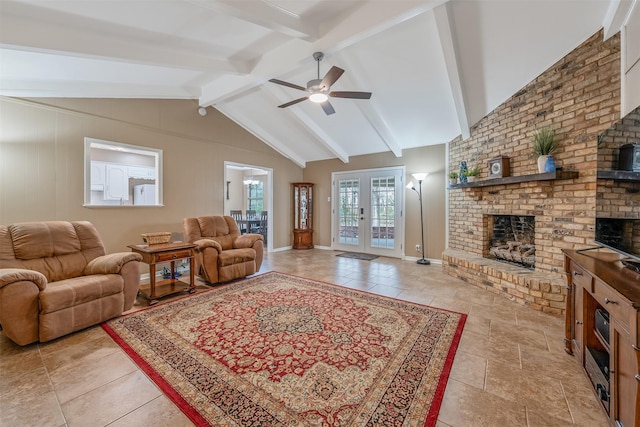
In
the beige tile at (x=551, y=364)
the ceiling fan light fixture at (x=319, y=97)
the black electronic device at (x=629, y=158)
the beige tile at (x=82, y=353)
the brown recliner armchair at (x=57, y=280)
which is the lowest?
the beige tile at (x=82, y=353)

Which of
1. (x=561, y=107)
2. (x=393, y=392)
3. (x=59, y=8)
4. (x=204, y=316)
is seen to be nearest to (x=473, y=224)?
(x=561, y=107)

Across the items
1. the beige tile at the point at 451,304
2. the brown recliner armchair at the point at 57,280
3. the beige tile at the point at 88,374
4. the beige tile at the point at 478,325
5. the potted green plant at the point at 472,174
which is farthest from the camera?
the potted green plant at the point at 472,174

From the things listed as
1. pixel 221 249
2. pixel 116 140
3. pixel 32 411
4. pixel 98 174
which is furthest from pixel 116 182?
pixel 32 411

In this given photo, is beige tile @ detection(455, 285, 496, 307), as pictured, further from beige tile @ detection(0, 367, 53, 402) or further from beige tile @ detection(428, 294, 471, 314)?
beige tile @ detection(0, 367, 53, 402)

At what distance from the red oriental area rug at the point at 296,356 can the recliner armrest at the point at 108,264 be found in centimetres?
53

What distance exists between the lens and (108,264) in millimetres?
2773

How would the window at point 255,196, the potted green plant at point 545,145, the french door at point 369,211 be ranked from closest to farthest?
the potted green plant at point 545,145, the french door at point 369,211, the window at point 255,196

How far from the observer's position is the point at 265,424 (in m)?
1.44

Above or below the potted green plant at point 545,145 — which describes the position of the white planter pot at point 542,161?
below

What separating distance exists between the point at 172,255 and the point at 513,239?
16.2 feet

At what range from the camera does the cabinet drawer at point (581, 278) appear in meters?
1.64

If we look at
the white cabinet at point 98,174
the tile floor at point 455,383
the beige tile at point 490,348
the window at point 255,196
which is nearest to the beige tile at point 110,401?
the tile floor at point 455,383

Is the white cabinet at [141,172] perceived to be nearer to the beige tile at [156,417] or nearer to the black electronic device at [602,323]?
the beige tile at [156,417]

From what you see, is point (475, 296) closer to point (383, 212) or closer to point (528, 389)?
point (528, 389)
